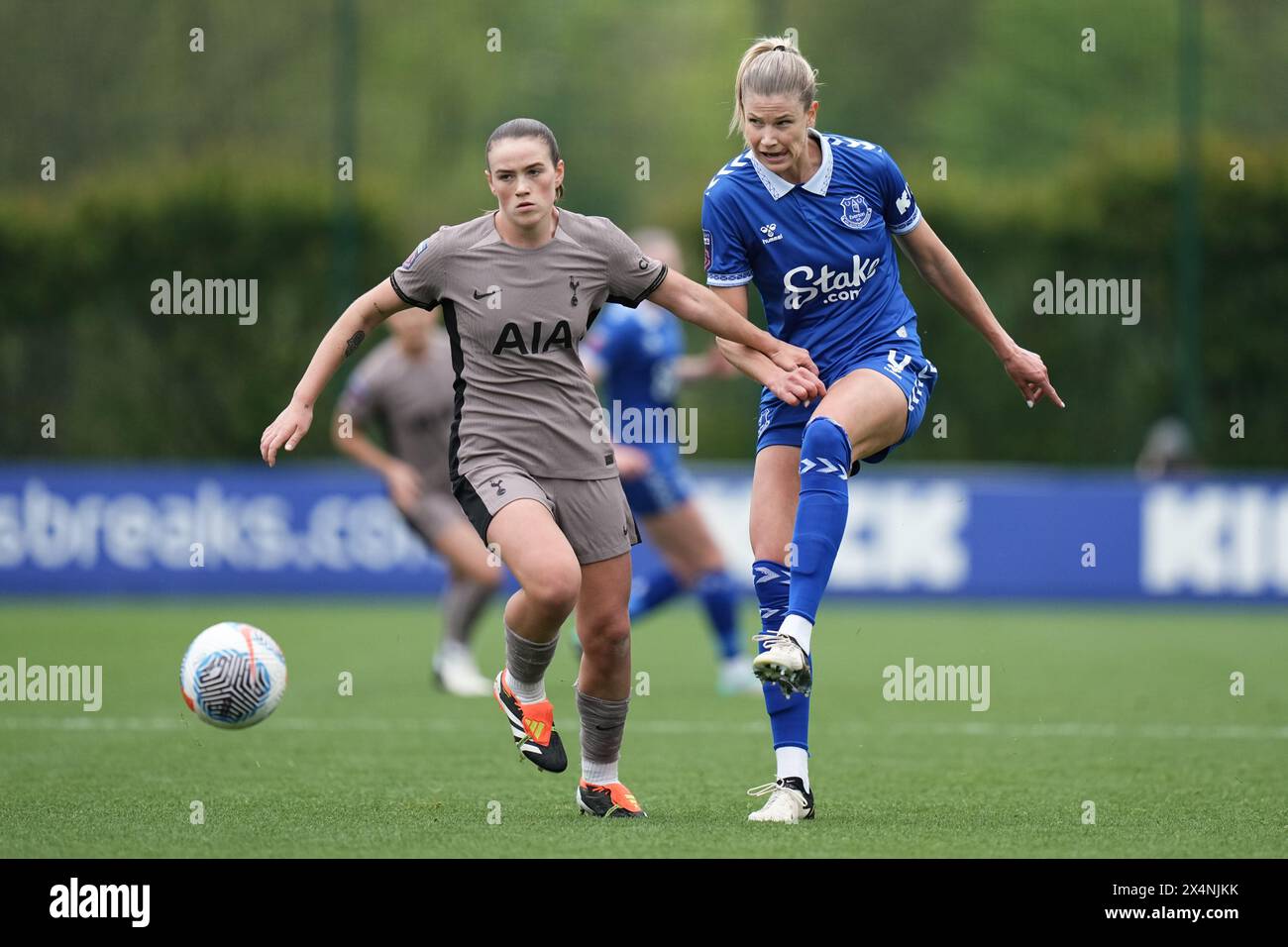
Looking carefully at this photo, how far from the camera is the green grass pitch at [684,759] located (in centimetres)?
558

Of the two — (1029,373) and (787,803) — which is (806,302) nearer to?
(1029,373)

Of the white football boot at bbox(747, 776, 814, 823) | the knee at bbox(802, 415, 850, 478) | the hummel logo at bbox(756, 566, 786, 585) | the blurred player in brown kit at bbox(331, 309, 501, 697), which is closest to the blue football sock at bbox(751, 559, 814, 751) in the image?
the hummel logo at bbox(756, 566, 786, 585)

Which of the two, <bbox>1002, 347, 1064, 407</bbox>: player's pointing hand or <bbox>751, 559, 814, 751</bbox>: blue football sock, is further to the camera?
<bbox>1002, 347, 1064, 407</bbox>: player's pointing hand

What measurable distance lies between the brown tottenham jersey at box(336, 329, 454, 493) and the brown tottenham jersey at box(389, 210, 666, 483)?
5.21 metres

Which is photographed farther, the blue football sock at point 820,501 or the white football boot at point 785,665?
the blue football sock at point 820,501

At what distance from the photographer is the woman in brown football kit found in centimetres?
596

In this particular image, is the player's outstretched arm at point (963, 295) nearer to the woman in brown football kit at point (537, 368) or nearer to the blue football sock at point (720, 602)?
the woman in brown football kit at point (537, 368)

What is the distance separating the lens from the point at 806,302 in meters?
6.30

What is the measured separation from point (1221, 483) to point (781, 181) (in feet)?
34.6

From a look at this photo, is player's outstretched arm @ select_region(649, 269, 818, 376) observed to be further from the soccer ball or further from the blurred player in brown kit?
the blurred player in brown kit
